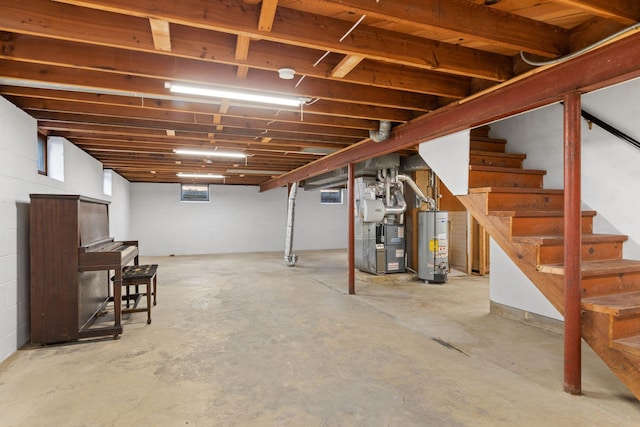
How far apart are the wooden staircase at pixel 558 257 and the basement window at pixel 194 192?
881cm

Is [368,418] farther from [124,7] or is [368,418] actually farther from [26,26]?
[26,26]

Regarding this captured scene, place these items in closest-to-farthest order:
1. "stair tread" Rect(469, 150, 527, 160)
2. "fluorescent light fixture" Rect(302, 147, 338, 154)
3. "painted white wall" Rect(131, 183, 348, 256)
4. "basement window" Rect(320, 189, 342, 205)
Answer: "stair tread" Rect(469, 150, 527, 160) → "fluorescent light fixture" Rect(302, 147, 338, 154) → "painted white wall" Rect(131, 183, 348, 256) → "basement window" Rect(320, 189, 342, 205)

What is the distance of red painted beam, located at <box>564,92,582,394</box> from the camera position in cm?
212

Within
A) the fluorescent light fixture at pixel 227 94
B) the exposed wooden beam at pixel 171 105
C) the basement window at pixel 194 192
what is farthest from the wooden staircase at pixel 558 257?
the basement window at pixel 194 192

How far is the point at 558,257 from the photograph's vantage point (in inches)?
96.7

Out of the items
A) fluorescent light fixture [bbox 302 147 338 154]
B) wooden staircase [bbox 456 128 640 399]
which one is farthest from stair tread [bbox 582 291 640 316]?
fluorescent light fixture [bbox 302 147 338 154]

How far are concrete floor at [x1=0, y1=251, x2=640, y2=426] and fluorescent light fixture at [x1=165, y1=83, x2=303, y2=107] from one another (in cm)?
211

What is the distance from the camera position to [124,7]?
163cm

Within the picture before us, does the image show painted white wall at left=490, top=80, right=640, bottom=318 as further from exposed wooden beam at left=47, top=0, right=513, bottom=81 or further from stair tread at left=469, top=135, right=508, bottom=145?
exposed wooden beam at left=47, top=0, right=513, bottom=81

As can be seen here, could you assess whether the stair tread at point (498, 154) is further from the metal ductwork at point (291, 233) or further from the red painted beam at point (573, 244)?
the metal ductwork at point (291, 233)

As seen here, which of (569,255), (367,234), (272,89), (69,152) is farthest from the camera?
(367,234)

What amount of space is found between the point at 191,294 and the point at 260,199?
20.5ft

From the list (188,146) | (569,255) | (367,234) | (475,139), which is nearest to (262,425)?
(569,255)

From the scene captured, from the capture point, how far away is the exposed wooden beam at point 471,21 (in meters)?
1.74
